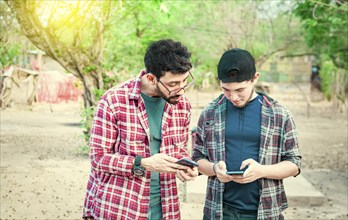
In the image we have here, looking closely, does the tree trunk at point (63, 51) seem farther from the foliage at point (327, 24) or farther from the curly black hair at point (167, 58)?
the curly black hair at point (167, 58)

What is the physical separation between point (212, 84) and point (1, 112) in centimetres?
2299

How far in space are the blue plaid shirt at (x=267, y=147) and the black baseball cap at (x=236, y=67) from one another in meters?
0.23

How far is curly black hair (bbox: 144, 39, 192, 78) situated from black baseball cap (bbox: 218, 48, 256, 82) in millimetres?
259

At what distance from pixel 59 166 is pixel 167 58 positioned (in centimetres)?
835

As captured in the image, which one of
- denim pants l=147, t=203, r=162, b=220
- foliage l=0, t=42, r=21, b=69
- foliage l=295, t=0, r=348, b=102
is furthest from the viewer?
foliage l=0, t=42, r=21, b=69

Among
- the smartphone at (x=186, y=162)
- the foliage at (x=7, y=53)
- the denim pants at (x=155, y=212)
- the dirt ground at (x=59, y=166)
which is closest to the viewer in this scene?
the smartphone at (x=186, y=162)

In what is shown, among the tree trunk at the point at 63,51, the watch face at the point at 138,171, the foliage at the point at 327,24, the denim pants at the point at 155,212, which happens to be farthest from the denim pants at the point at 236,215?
the tree trunk at the point at 63,51

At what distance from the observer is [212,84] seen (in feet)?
126

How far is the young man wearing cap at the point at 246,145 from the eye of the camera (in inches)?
128

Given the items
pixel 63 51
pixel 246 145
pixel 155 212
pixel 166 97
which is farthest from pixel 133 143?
pixel 63 51

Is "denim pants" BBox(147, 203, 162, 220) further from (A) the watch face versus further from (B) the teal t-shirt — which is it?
(A) the watch face

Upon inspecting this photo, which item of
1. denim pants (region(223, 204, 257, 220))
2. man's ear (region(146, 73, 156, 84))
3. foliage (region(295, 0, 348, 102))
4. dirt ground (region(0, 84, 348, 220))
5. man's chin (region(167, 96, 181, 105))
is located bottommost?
dirt ground (region(0, 84, 348, 220))

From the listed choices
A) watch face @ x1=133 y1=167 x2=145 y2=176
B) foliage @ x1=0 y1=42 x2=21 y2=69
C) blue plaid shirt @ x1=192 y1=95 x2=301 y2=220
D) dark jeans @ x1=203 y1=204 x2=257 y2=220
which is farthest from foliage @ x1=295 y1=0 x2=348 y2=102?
foliage @ x1=0 y1=42 x2=21 y2=69

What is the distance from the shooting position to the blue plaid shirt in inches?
129
